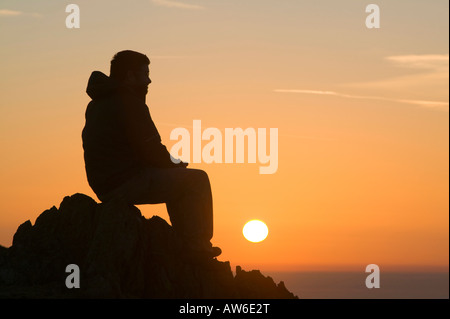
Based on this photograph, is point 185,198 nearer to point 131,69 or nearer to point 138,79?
point 138,79

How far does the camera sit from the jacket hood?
18.0m

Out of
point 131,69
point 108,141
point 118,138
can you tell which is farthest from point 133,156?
point 131,69

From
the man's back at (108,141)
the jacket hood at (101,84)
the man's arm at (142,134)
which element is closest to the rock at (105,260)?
the man's back at (108,141)

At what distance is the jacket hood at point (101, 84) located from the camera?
59.0ft

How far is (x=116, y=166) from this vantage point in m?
17.9

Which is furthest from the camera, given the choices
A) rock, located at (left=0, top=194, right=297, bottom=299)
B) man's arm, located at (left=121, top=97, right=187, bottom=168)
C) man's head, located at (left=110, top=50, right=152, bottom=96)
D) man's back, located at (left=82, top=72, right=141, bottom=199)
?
man's head, located at (left=110, top=50, right=152, bottom=96)

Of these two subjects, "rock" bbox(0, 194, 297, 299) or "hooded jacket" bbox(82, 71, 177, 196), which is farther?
"hooded jacket" bbox(82, 71, 177, 196)

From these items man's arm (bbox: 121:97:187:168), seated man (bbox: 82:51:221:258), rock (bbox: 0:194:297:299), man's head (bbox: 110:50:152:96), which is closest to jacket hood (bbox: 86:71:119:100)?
seated man (bbox: 82:51:221:258)

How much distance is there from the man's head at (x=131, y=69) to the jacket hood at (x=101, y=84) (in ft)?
0.76

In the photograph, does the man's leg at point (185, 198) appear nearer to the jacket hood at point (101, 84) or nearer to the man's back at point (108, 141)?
the man's back at point (108, 141)

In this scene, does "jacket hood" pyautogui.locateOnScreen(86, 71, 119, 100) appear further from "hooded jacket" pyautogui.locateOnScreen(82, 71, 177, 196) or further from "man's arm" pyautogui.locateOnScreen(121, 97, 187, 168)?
"man's arm" pyautogui.locateOnScreen(121, 97, 187, 168)

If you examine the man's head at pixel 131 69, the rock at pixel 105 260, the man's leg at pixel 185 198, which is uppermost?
the man's head at pixel 131 69

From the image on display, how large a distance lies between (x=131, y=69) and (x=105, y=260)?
3.67m
